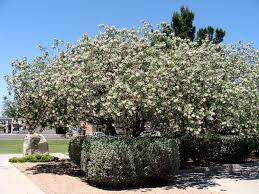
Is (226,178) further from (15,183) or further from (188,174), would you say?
(15,183)

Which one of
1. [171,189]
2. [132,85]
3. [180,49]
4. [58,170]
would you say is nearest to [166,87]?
[132,85]

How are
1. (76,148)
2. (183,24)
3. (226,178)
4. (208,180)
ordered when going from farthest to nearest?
1. (183,24)
2. (76,148)
3. (226,178)
4. (208,180)

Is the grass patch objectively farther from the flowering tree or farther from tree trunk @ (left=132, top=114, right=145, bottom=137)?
tree trunk @ (left=132, top=114, right=145, bottom=137)

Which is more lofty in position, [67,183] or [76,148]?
[76,148]

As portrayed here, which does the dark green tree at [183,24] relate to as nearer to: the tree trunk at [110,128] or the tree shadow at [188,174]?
the tree shadow at [188,174]

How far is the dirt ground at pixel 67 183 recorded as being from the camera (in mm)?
12438

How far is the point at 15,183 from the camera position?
13438mm

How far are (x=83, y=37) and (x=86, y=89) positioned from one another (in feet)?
7.31

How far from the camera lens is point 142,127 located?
50.0 ft

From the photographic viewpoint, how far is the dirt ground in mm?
12438

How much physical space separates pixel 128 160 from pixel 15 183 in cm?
352

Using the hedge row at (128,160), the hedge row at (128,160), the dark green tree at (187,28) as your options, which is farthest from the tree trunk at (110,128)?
the dark green tree at (187,28)

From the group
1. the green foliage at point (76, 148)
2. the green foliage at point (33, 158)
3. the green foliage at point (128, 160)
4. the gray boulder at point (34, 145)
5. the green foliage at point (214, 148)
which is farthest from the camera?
the gray boulder at point (34, 145)

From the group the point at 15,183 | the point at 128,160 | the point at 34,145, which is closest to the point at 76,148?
the point at 15,183
